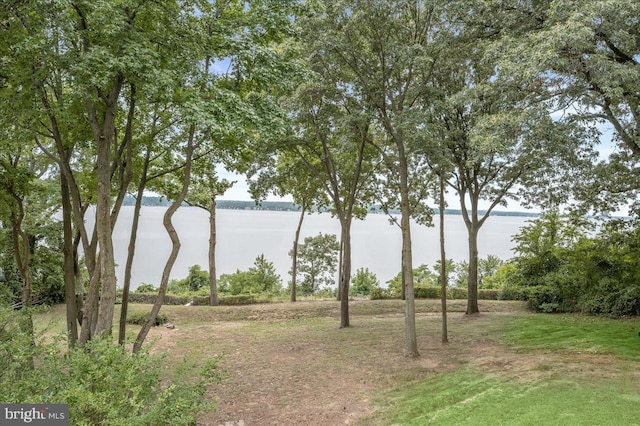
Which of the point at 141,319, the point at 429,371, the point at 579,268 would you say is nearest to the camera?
the point at 429,371

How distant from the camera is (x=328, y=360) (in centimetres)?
906

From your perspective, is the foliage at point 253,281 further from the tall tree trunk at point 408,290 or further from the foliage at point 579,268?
the tall tree trunk at point 408,290

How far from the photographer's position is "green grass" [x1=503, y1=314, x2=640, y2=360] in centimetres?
778

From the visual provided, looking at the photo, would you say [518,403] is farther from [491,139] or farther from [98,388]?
[98,388]

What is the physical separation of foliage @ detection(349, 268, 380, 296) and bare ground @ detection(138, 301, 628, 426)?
32.1 ft

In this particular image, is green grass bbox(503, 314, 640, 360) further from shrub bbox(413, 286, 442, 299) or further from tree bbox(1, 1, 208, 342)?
tree bbox(1, 1, 208, 342)

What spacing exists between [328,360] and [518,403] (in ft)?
15.3

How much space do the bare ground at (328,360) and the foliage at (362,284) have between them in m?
9.79

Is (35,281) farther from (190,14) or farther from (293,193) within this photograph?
(190,14)

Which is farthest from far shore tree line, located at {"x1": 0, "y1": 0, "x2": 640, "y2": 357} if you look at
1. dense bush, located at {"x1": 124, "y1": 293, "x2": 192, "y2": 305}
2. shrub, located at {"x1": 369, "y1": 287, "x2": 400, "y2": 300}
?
shrub, located at {"x1": 369, "y1": 287, "x2": 400, "y2": 300}

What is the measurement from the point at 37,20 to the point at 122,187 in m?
3.20

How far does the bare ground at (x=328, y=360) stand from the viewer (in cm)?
632

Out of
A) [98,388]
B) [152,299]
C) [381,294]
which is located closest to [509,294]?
[381,294]
